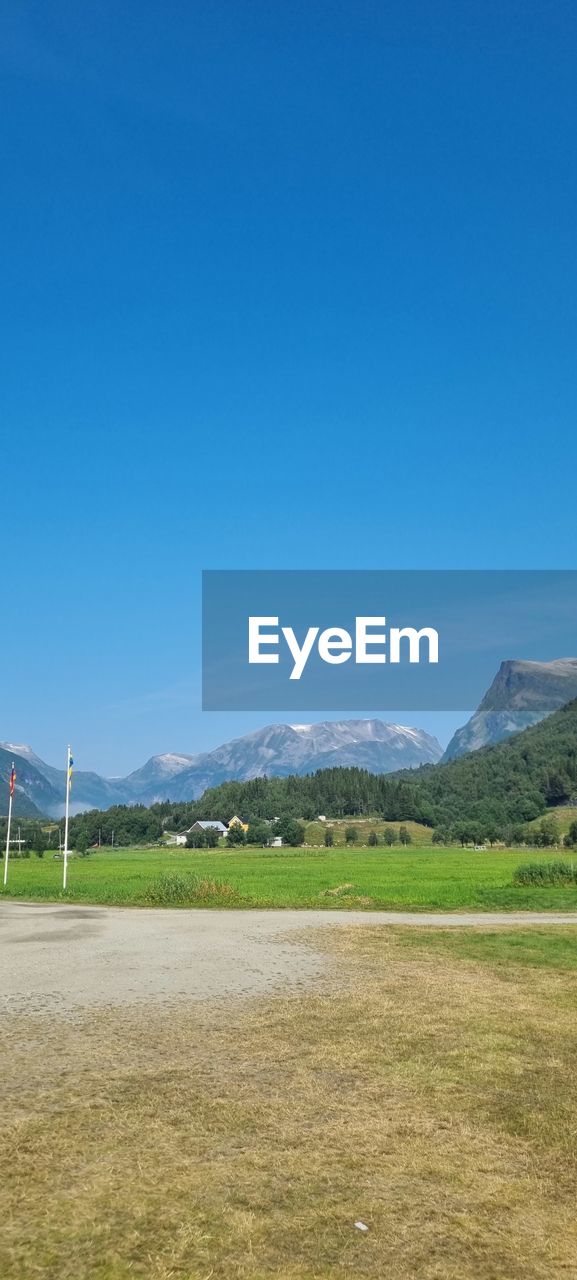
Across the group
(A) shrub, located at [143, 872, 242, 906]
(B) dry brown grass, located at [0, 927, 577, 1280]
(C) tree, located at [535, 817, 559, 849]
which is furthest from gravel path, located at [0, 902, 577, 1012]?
(C) tree, located at [535, 817, 559, 849]

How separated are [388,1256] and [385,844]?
154 metres

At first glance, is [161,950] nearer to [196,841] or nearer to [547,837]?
[547,837]

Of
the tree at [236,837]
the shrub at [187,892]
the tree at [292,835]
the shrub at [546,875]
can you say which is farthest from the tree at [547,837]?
the shrub at [187,892]

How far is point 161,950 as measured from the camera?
2020cm

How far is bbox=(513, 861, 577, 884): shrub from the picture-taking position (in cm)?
4350

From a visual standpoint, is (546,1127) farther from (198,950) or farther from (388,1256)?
(198,950)

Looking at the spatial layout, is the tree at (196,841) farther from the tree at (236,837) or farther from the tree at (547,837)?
the tree at (547,837)

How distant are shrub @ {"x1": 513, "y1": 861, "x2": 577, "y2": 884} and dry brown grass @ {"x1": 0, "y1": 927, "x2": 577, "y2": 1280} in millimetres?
32472

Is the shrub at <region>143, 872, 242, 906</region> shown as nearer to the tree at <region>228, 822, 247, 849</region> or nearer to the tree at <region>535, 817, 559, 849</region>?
the tree at <region>535, 817, 559, 849</region>

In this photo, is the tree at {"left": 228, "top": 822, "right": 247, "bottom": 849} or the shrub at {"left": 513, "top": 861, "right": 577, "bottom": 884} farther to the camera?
the tree at {"left": 228, "top": 822, "right": 247, "bottom": 849}

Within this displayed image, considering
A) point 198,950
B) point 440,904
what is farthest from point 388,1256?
point 440,904

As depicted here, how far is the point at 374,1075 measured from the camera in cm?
949

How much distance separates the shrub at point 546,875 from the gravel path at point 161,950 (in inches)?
515

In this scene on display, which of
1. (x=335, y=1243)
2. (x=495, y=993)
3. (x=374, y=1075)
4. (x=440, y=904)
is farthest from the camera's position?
(x=440, y=904)
